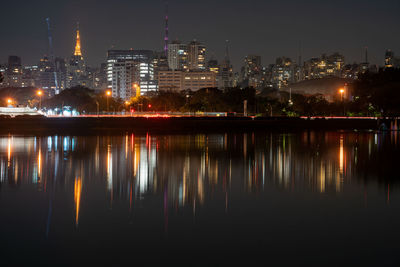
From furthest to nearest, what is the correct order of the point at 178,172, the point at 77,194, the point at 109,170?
the point at 109,170 → the point at 178,172 → the point at 77,194

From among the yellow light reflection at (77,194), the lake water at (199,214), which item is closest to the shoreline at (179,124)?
the lake water at (199,214)

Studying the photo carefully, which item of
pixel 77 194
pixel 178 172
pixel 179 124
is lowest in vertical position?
pixel 77 194

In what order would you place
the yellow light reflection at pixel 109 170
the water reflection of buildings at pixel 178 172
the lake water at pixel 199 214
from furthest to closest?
1. the yellow light reflection at pixel 109 170
2. the water reflection of buildings at pixel 178 172
3. the lake water at pixel 199 214

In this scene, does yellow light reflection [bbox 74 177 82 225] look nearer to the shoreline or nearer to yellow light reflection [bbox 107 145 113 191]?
yellow light reflection [bbox 107 145 113 191]

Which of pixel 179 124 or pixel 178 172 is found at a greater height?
pixel 179 124

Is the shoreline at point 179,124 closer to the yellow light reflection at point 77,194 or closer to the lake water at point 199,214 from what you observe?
the lake water at point 199,214

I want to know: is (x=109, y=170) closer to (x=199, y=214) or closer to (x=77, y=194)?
(x=77, y=194)

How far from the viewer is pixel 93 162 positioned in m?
17.7

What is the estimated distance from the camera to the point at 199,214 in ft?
30.8

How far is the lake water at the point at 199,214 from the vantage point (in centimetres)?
709

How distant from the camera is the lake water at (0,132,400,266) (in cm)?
709

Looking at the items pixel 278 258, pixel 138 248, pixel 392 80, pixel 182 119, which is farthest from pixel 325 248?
pixel 392 80

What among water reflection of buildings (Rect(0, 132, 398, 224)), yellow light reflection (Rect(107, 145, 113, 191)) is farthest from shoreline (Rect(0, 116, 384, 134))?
yellow light reflection (Rect(107, 145, 113, 191))

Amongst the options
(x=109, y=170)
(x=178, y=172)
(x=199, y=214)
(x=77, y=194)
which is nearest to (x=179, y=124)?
(x=109, y=170)
